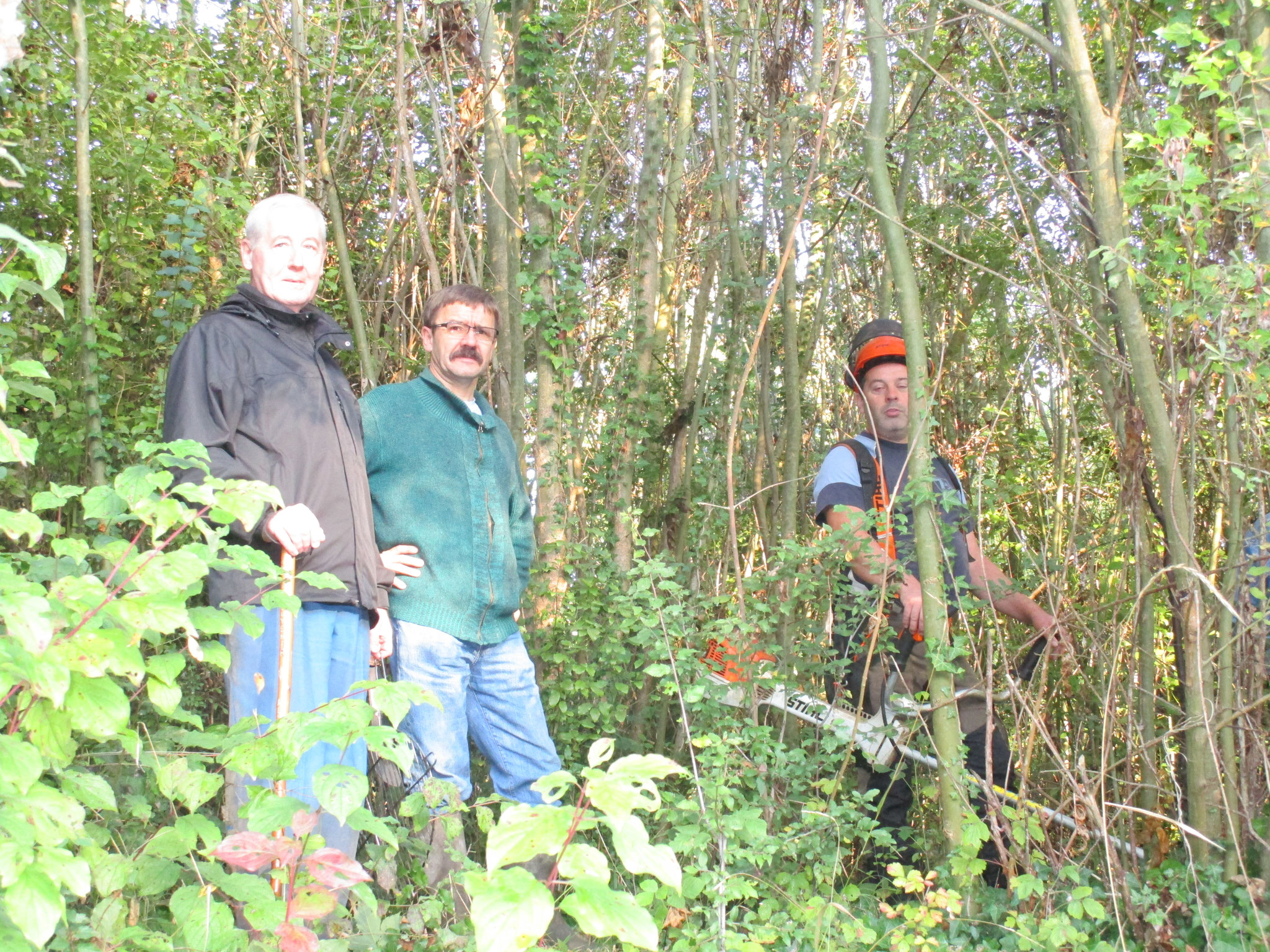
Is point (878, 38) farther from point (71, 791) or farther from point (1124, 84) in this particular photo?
point (71, 791)

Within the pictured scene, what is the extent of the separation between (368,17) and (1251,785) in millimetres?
5829

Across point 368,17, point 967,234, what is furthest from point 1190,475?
point 368,17

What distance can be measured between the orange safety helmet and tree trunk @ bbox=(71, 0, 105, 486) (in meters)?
3.09

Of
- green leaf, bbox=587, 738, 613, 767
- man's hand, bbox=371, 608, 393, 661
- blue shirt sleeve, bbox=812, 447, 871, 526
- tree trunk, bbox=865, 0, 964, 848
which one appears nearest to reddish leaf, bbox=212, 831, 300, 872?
green leaf, bbox=587, 738, 613, 767

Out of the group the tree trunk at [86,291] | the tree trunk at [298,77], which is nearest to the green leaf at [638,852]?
the tree trunk at [86,291]

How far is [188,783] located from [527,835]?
2.32 feet

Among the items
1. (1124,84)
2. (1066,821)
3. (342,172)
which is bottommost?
(1066,821)

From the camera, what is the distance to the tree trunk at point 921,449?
3.03 meters

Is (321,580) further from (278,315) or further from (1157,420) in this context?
(1157,420)

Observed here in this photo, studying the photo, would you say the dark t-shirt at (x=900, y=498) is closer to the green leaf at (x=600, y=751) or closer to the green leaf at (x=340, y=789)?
the green leaf at (x=600, y=751)

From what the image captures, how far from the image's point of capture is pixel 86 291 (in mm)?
4465

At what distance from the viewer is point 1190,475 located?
2896mm

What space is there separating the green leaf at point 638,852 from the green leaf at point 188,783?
0.77m

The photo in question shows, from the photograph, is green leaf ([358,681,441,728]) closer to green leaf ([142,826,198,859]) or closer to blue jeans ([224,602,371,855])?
green leaf ([142,826,198,859])
